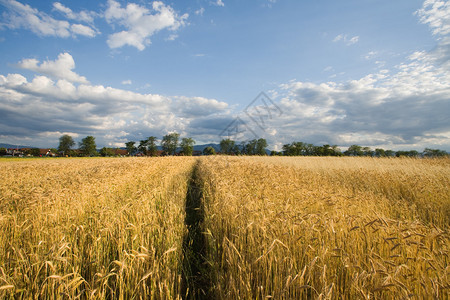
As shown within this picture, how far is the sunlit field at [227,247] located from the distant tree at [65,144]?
497 ft

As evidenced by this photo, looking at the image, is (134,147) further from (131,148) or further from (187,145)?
(187,145)

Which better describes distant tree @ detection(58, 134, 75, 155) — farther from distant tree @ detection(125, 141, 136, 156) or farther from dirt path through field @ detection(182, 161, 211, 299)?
dirt path through field @ detection(182, 161, 211, 299)

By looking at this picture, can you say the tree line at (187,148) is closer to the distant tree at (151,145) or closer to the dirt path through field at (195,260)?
the distant tree at (151,145)

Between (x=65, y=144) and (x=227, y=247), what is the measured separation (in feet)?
526

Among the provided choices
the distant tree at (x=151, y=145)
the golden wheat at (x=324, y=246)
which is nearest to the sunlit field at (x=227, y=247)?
the golden wheat at (x=324, y=246)

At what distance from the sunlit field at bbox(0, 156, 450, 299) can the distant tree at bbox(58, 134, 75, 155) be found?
15150 centimetres

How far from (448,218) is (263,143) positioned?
366 ft

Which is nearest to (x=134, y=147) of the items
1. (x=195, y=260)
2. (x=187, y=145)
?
(x=187, y=145)

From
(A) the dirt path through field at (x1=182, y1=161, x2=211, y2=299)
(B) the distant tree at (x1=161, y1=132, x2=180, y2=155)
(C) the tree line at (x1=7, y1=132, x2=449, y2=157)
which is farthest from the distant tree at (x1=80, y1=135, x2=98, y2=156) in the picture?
(A) the dirt path through field at (x1=182, y1=161, x2=211, y2=299)

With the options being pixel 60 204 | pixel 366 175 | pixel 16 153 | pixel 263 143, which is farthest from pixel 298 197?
pixel 16 153

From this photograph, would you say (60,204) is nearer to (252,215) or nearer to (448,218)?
(252,215)

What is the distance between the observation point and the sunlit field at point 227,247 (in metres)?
2.10

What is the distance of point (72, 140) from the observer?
12988 cm

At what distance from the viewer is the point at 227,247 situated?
2.57 metres
